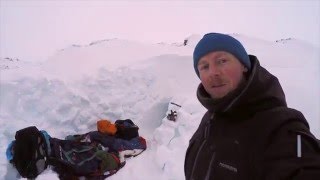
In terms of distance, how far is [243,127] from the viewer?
4.55ft

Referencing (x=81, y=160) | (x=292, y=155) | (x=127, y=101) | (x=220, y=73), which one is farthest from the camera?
(x=127, y=101)

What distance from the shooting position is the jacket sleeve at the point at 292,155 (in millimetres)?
1153

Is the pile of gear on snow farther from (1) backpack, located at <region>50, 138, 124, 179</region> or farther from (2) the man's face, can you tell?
(2) the man's face

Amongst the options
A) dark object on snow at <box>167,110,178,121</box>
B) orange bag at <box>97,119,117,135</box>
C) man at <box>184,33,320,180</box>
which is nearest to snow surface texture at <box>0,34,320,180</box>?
dark object on snow at <box>167,110,178,121</box>

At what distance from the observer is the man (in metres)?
1.20

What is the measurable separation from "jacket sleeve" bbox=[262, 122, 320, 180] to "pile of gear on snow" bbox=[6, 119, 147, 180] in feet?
12.6

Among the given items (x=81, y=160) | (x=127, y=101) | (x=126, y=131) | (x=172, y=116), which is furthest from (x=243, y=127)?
(x=127, y=101)

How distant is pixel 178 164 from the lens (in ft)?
15.0

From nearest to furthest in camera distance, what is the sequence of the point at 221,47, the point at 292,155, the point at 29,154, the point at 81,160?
the point at 292,155 → the point at 221,47 → the point at 29,154 → the point at 81,160

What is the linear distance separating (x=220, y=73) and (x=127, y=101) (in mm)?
5310

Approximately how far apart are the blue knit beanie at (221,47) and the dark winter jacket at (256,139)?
0.22 feet

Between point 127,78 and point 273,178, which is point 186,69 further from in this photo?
point 273,178

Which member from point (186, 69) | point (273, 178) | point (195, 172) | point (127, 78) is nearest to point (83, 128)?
point (127, 78)

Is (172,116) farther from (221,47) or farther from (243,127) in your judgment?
(243,127)
